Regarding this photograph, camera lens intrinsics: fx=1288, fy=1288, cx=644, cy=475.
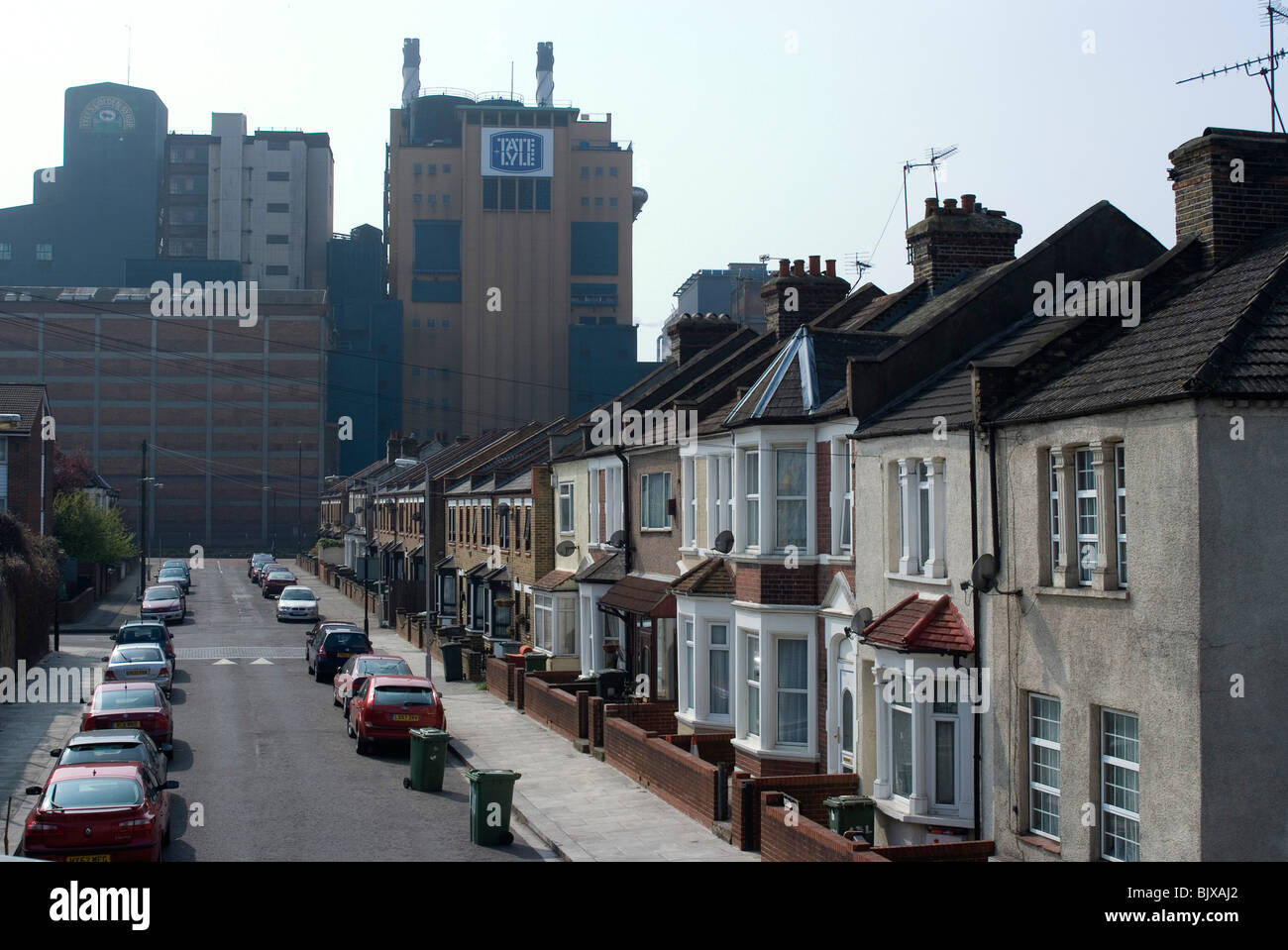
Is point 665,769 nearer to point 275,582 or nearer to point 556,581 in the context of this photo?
point 556,581

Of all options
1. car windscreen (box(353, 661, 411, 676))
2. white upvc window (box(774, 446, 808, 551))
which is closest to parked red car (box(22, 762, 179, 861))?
white upvc window (box(774, 446, 808, 551))

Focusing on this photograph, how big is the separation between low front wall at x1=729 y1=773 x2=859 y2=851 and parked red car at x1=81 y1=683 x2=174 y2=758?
1143 centimetres

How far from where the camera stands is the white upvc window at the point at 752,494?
2050cm

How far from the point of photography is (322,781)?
70.3 ft

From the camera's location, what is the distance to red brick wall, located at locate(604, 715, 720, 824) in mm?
18328

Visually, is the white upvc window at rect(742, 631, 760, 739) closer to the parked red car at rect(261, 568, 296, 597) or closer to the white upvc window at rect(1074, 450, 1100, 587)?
the white upvc window at rect(1074, 450, 1100, 587)

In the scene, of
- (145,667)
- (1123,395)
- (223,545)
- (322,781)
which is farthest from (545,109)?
(1123,395)

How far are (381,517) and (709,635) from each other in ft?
171

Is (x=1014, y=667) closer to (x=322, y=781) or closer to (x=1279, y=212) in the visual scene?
(x=1279, y=212)

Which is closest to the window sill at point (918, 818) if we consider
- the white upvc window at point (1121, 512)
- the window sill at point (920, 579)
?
the window sill at point (920, 579)

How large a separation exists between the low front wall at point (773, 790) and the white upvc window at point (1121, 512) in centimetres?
607

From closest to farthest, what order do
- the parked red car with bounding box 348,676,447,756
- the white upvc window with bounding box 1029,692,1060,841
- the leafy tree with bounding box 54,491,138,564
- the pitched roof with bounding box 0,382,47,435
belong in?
the white upvc window with bounding box 1029,692,1060,841 → the parked red car with bounding box 348,676,447,756 → the pitched roof with bounding box 0,382,47,435 → the leafy tree with bounding box 54,491,138,564
